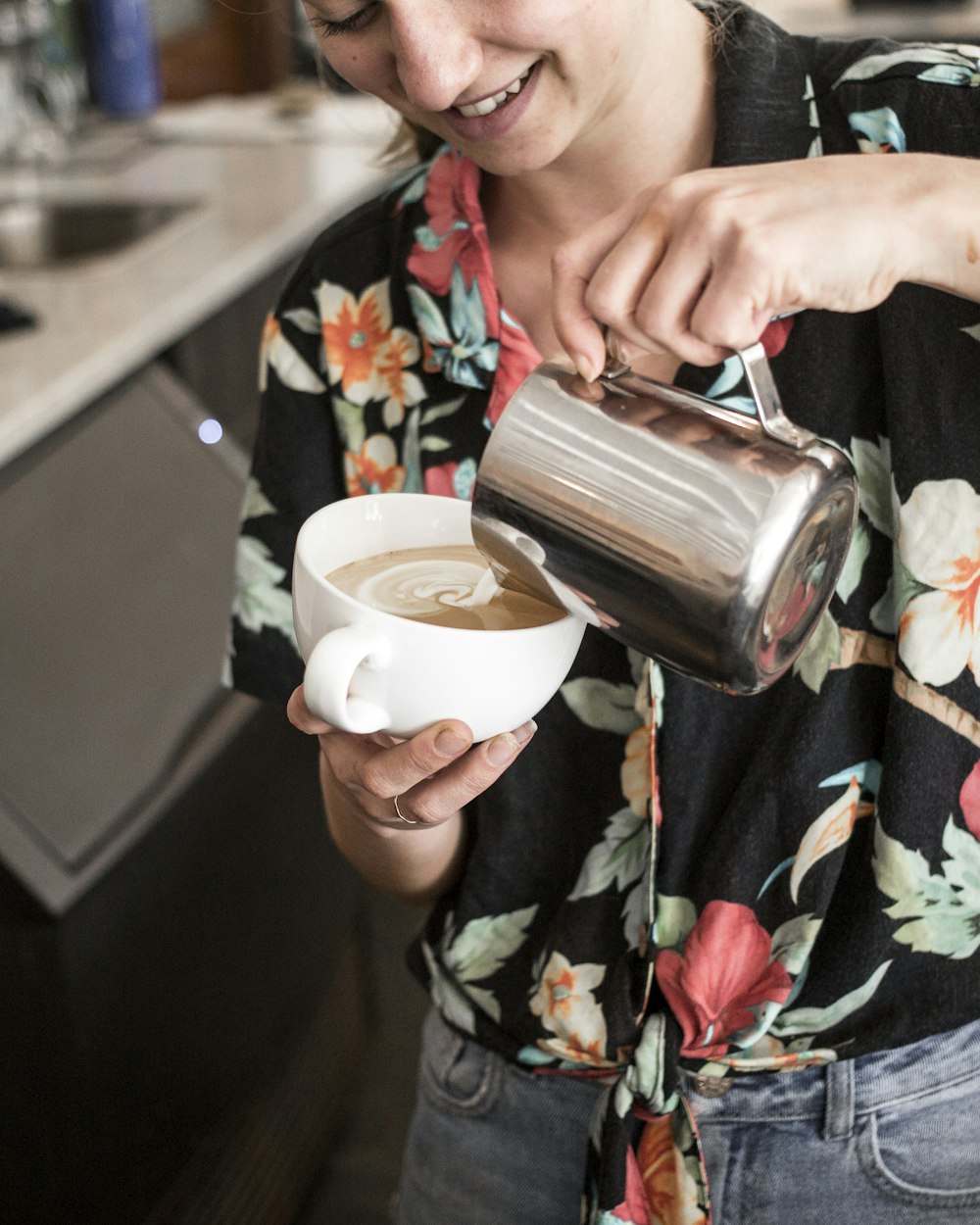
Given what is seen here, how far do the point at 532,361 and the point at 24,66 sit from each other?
89.2 inches

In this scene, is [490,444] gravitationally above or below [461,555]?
above

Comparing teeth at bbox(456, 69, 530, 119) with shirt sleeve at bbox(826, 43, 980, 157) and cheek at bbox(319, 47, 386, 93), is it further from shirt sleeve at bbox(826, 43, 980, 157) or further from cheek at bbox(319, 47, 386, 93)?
shirt sleeve at bbox(826, 43, 980, 157)

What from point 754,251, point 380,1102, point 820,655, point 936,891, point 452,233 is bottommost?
point 380,1102

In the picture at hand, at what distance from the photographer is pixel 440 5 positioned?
0.77 m

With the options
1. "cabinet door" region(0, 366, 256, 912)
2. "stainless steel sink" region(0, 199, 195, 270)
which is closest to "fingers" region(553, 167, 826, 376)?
"cabinet door" region(0, 366, 256, 912)

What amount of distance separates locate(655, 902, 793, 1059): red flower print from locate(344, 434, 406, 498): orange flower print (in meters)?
0.38

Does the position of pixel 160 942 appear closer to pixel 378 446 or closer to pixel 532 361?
pixel 378 446

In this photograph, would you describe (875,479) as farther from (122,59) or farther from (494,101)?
(122,59)

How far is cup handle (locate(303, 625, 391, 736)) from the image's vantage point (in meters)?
0.63

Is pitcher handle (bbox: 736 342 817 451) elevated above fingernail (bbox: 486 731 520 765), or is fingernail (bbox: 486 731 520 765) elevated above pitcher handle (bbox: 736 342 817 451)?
pitcher handle (bbox: 736 342 817 451)

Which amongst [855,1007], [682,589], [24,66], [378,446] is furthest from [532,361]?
[24,66]

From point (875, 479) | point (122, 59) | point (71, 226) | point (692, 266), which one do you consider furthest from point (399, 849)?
point (122, 59)

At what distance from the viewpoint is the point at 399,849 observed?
1.00m

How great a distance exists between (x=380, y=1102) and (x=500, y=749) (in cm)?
168
